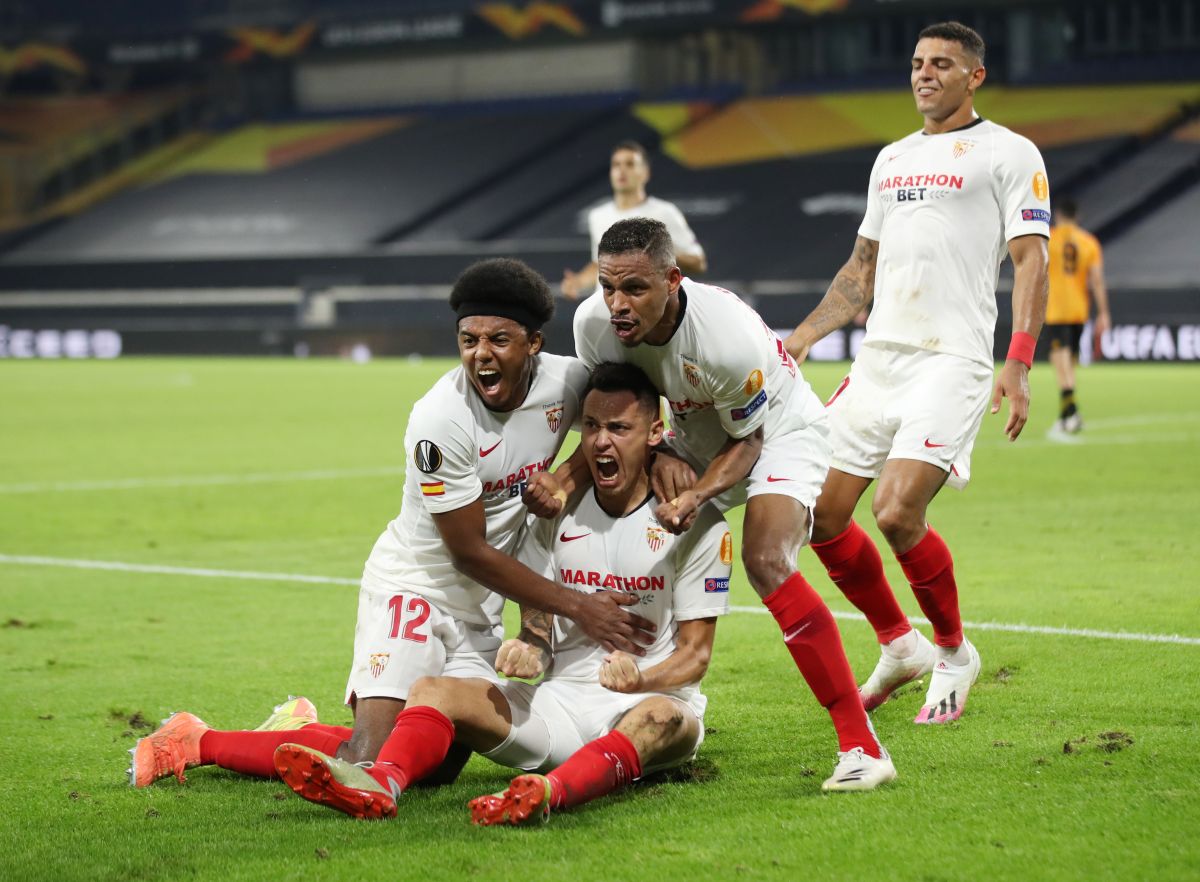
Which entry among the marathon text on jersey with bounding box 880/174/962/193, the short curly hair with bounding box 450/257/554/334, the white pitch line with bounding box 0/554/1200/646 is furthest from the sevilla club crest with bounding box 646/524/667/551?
the white pitch line with bounding box 0/554/1200/646

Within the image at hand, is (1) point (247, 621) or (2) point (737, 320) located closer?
(2) point (737, 320)

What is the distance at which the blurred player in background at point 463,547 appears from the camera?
14.4 feet

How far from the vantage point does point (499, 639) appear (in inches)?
189

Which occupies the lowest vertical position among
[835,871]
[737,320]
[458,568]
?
[835,871]

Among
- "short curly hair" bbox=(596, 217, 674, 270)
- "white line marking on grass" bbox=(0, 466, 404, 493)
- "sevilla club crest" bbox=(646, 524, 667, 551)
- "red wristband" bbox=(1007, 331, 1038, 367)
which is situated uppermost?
"short curly hair" bbox=(596, 217, 674, 270)

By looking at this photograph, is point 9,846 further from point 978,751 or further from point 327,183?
point 327,183

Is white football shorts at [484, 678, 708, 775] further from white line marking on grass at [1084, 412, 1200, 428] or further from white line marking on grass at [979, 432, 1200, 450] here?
white line marking on grass at [1084, 412, 1200, 428]

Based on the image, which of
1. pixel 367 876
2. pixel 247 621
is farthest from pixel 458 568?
pixel 247 621

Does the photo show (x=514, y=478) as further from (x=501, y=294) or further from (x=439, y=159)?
(x=439, y=159)

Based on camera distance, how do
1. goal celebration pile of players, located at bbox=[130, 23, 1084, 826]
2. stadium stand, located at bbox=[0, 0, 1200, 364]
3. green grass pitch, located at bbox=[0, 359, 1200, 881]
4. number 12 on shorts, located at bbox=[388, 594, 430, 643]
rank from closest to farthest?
1. green grass pitch, located at bbox=[0, 359, 1200, 881]
2. goal celebration pile of players, located at bbox=[130, 23, 1084, 826]
3. number 12 on shorts, located at bbox=[388, 594, 430, 643]
4. stadium stand, located at bbox=[0, 0, 1200, 364]

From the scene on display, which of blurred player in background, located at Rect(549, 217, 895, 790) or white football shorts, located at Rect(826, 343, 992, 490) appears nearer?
blurred player in background, located at Rect(549, 217, 895, 790)

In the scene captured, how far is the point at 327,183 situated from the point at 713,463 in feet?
128

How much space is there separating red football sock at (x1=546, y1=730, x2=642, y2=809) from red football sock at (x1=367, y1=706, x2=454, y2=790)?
317mm

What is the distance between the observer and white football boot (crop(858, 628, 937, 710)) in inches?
214
